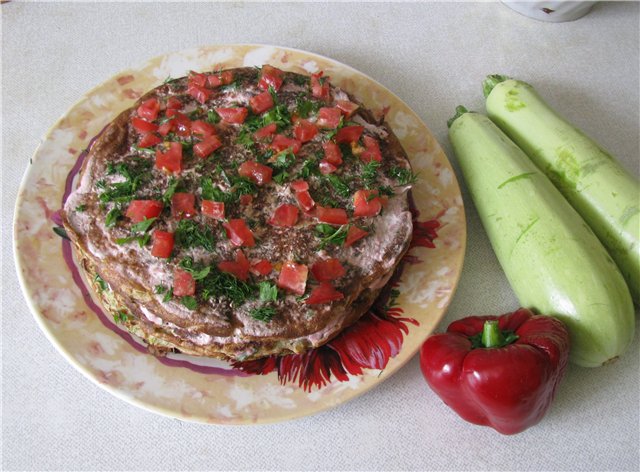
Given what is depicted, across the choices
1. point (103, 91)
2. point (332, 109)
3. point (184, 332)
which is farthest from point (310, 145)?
point (103, 91)

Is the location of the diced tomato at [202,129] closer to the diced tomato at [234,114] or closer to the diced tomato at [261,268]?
the diced tomato at [234,114]

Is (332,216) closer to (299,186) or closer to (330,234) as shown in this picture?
(330,234)

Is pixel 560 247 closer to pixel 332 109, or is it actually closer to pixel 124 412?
pixel 332 109

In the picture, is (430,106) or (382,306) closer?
(382,306)

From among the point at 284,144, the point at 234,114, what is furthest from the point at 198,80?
the point at 284,144

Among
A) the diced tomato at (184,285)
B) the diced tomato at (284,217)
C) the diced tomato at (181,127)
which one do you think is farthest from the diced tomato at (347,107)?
the diced tomato at (184,285)
